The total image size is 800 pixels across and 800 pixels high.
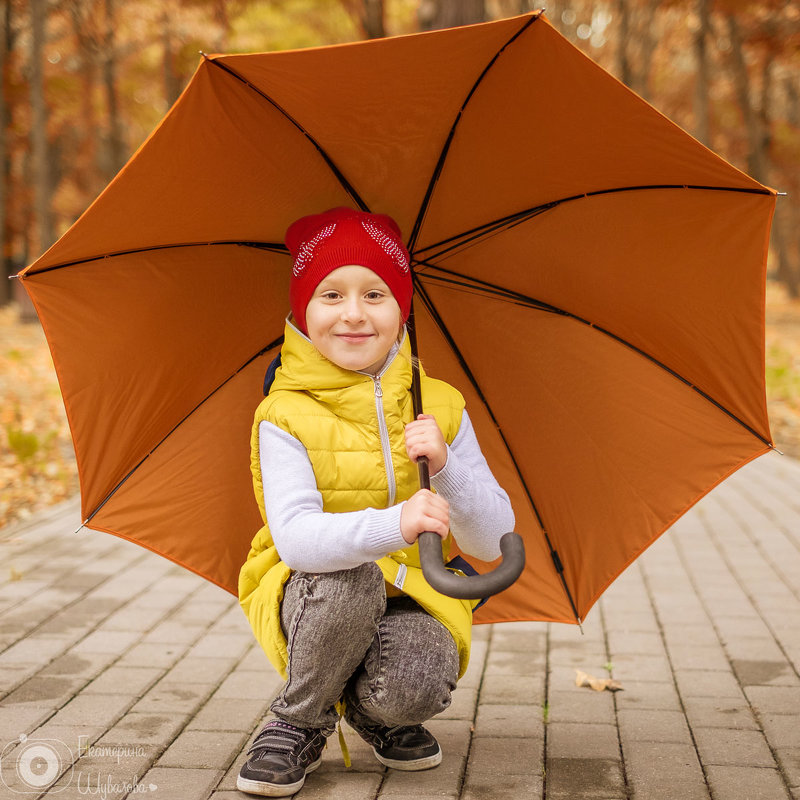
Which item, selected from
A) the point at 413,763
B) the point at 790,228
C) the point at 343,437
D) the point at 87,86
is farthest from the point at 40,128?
the point at 790,228

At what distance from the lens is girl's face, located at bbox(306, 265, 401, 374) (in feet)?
9.06

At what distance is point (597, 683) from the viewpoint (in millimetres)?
3838

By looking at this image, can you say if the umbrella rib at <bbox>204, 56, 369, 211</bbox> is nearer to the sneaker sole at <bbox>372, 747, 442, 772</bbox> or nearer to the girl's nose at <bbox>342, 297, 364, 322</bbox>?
the girl's nose at <bbox>342, 297, 364, 322</bbox>

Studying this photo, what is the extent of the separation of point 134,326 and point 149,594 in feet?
8.21

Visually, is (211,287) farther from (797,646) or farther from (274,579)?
(797,646)

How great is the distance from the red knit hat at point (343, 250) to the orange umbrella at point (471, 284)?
0.12 metres

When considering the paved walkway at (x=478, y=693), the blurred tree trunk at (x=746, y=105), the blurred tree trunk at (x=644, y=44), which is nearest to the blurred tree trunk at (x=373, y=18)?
the blurred tree trunk at (x=644, y=44)

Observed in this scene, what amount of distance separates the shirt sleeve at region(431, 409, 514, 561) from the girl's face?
0.37m

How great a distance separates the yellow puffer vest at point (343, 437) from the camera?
8.91 feet

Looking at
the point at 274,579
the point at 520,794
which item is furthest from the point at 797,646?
the point at 274,579

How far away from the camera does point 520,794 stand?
291 cm

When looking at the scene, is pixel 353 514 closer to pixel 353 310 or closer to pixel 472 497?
pixel 472 497

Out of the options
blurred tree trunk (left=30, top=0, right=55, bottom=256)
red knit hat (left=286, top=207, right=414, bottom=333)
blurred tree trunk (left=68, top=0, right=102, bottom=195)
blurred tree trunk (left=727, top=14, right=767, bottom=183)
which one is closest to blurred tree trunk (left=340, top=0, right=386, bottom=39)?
blurred tree trunk (left=30, top=0, right=55, bottom=256)

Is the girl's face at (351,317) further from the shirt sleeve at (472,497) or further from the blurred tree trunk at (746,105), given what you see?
the blurred tree trunk at (746,105)
